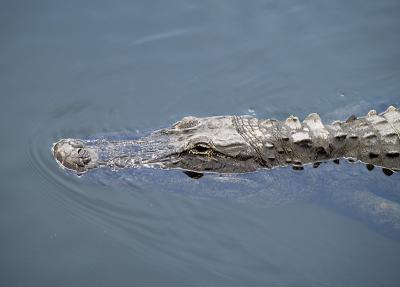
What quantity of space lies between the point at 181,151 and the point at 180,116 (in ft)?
4.57

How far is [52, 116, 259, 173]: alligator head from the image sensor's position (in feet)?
20.1

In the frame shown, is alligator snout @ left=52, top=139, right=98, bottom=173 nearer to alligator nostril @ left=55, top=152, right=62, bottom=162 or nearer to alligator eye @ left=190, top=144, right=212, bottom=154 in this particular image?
alligator nostril @ left=55, top=152, right=62, bottom=162

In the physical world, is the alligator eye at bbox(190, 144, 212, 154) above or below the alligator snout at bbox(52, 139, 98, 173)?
above

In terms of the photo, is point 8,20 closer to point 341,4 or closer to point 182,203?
point 182,203

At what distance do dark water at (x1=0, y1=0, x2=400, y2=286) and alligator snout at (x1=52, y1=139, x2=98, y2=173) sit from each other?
0.51 ft

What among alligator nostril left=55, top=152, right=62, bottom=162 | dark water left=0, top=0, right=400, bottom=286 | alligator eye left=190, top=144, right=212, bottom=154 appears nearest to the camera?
dark water left=0, top=0, right=400, bottom=286

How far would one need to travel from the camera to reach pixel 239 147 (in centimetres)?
616

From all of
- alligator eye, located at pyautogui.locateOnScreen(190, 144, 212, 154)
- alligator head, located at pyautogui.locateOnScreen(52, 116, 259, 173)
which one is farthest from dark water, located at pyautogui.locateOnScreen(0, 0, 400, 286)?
alligator eye, located at pyautogui.locateOnScreen(190, 144, 212, 154)

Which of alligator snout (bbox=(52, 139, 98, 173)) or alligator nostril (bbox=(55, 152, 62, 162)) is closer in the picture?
alligator snout (bbox=(52, 139, 98, 173))

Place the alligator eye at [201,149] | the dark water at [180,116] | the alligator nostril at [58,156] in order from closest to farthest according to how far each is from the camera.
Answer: the dark water at [180,116] → the alligator eye at [201,149] → the alligator nostril at [58,156]

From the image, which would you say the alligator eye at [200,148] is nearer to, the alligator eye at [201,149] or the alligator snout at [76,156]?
the alligator eye at [201,149]

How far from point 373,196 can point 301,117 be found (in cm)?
176

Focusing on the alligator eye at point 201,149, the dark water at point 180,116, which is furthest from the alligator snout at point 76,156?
the alligator eye at point 201,149

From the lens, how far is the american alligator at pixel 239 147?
243 inches
